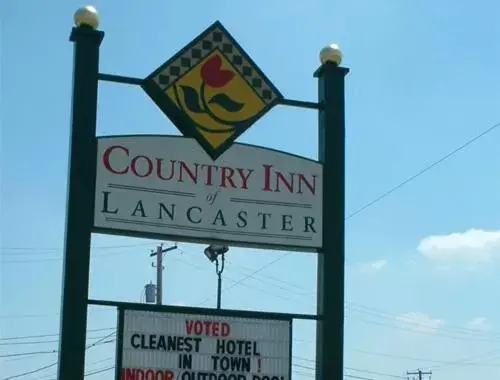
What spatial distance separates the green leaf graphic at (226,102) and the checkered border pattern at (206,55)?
0.96ft

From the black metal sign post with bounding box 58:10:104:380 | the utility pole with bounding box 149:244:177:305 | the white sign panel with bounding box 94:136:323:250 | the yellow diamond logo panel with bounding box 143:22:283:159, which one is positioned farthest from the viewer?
the utility pole with bounding box 149:244:177:305

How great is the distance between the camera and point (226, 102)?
9984 millimetres

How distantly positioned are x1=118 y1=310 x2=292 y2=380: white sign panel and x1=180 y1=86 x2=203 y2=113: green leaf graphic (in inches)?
83.7

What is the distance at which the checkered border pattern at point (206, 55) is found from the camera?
9.80 m

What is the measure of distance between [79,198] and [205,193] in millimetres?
1286

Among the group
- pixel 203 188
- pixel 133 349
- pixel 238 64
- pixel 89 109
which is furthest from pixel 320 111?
pixel 133 349

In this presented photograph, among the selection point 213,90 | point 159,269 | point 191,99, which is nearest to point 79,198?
point 191,99

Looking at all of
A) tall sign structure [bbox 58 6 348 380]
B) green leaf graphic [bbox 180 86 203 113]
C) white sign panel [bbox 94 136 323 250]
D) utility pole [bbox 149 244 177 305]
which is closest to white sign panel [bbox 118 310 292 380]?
tall sign structure [bbox 58 6 348 380]

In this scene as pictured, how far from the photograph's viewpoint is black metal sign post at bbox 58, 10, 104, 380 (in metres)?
8.88

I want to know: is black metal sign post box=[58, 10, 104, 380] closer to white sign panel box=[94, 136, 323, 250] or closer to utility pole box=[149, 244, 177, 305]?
white sign panel box=[94, 136, 323, 250]

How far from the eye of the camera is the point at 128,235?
935 cm

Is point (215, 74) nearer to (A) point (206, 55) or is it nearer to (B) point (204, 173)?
(A) point (206, 55)

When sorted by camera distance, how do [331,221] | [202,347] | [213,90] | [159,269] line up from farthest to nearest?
[159,269], [331,221], [213,90], [202,347]

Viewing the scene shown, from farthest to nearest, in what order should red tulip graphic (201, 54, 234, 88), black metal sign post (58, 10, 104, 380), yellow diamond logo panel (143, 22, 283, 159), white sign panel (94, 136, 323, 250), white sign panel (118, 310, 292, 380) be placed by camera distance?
red tulip graphic (201, 54, 234, 88) → yellow diamond logo panel (143, 22, 283, 159) → white sign panel (94, 136, 323, 250) → white sign panel (118, 310, 292, 380) → black metal sign post (58, 10, 104, 380)
